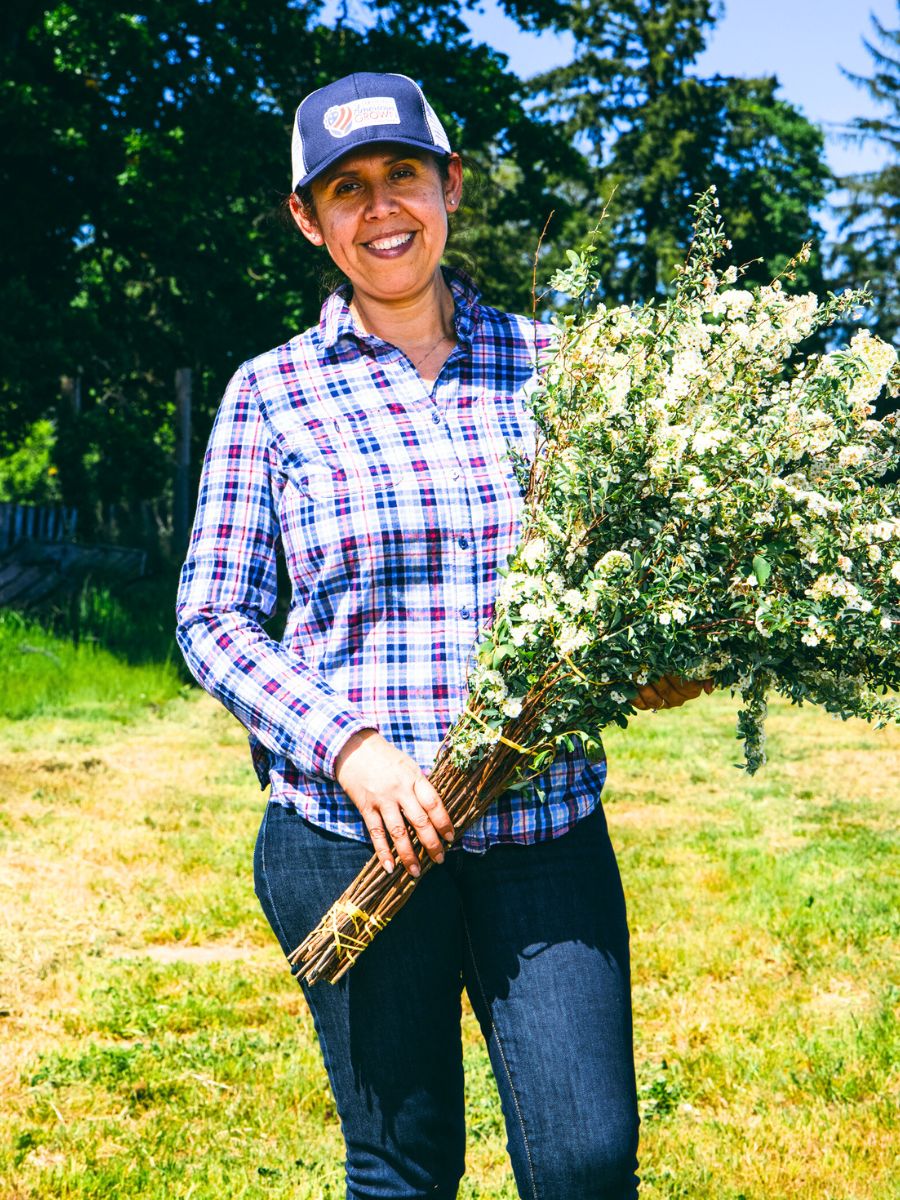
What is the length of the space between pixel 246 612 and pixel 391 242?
28.3 inches

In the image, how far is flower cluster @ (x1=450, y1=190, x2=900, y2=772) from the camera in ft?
6.35

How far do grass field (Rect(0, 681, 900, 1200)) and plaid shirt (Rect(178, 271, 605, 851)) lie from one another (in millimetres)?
1968

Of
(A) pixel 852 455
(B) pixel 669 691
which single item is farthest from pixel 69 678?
(A) pixel 852 455

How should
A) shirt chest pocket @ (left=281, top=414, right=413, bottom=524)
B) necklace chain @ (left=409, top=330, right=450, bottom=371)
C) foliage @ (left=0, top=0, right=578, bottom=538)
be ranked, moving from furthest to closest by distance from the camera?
1. foliage @ (left=0, top=0, right=578, bottom=538)
2. necklace chain @ (left=409, top=330, right=450, bottom=371)
3. shirt chest pocket @ (left=281, top=414, right=413, bottom=524)

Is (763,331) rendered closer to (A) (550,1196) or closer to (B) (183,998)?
(A) (550,1196)

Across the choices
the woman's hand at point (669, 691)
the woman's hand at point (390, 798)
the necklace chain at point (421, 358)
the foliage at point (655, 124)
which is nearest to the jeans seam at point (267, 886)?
the woman's hand at point (390, 798)

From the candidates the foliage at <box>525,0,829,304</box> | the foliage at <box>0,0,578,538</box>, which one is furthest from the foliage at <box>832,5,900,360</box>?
the foliage at <box>0,0,578,538</box>

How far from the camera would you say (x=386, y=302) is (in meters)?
2.35

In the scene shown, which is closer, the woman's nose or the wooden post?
the woman's nose

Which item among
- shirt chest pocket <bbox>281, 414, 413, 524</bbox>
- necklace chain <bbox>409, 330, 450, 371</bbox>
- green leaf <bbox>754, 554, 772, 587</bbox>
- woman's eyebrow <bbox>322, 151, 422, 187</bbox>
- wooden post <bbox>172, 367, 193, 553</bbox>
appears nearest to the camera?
green leaf <bbox>754, 554, 772, 587</bbox>

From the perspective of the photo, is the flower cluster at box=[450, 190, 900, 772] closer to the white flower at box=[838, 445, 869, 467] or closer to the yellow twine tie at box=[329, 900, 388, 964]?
the white flower at box=[838, 445, 869, 467]

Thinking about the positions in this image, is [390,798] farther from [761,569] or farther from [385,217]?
[385,217]

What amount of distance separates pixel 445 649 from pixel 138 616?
35.4 feet

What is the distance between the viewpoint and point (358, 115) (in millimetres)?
2203
